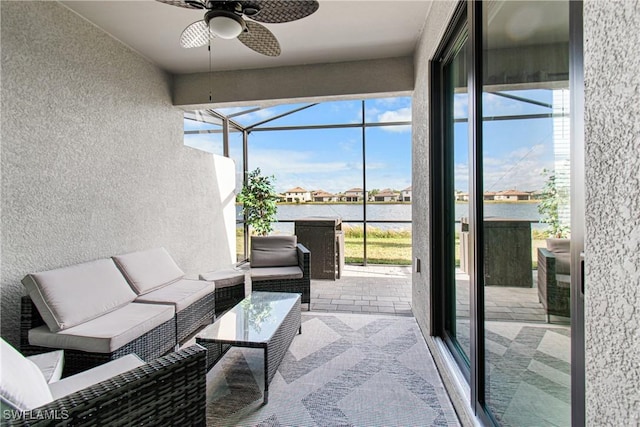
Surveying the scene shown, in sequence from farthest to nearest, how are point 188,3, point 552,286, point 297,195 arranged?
point 297,195 → point 188,3 → point 552,286

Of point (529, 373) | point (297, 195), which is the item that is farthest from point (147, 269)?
point (297, 195)

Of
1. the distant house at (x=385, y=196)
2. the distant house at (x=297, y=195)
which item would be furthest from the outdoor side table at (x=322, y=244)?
the distant house at (x=297, y=195)

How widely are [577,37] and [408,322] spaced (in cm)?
300

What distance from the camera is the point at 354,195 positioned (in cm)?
616

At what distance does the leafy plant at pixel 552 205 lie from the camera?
939 millimetres

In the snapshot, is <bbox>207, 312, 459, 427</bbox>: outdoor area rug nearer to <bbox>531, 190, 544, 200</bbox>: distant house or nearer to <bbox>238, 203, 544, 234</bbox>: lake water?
<bbox>531, 190, 544, 200</bbox>: distant house

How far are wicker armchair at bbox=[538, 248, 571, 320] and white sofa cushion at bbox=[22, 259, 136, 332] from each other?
9.12 feet

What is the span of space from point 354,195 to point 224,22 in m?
4.58

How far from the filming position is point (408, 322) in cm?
331

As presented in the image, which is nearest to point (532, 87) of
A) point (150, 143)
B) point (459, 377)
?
point (459, 377)

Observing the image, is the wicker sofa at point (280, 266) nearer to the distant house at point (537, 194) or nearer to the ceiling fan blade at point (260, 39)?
the ceiling fan blade at point (260, 39)

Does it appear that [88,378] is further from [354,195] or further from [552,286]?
[354,195]

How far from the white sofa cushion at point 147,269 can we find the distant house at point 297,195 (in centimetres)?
331

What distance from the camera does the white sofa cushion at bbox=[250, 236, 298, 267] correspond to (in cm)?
417
